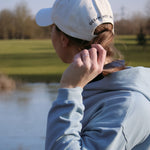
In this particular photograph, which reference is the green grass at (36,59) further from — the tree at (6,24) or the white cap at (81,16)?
the white cap at (81,16)

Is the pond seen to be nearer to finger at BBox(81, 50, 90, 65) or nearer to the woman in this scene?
the woman

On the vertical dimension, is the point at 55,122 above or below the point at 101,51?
below

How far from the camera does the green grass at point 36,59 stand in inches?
873

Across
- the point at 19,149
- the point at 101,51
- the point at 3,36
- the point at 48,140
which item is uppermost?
the point at 101,51

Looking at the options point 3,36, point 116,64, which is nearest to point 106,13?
point 116,64

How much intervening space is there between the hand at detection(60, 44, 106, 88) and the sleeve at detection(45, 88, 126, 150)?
1.0 inches

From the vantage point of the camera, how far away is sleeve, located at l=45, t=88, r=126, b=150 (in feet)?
3.08

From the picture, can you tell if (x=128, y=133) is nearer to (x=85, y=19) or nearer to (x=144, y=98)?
(x=144, y=98)

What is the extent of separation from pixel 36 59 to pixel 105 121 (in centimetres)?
2864

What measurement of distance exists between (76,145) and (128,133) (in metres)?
0.14

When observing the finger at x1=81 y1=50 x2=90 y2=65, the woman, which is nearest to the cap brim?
the woman

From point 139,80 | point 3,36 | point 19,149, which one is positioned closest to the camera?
point 139,80

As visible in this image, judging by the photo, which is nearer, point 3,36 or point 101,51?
point 101,51

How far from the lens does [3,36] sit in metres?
34.8
